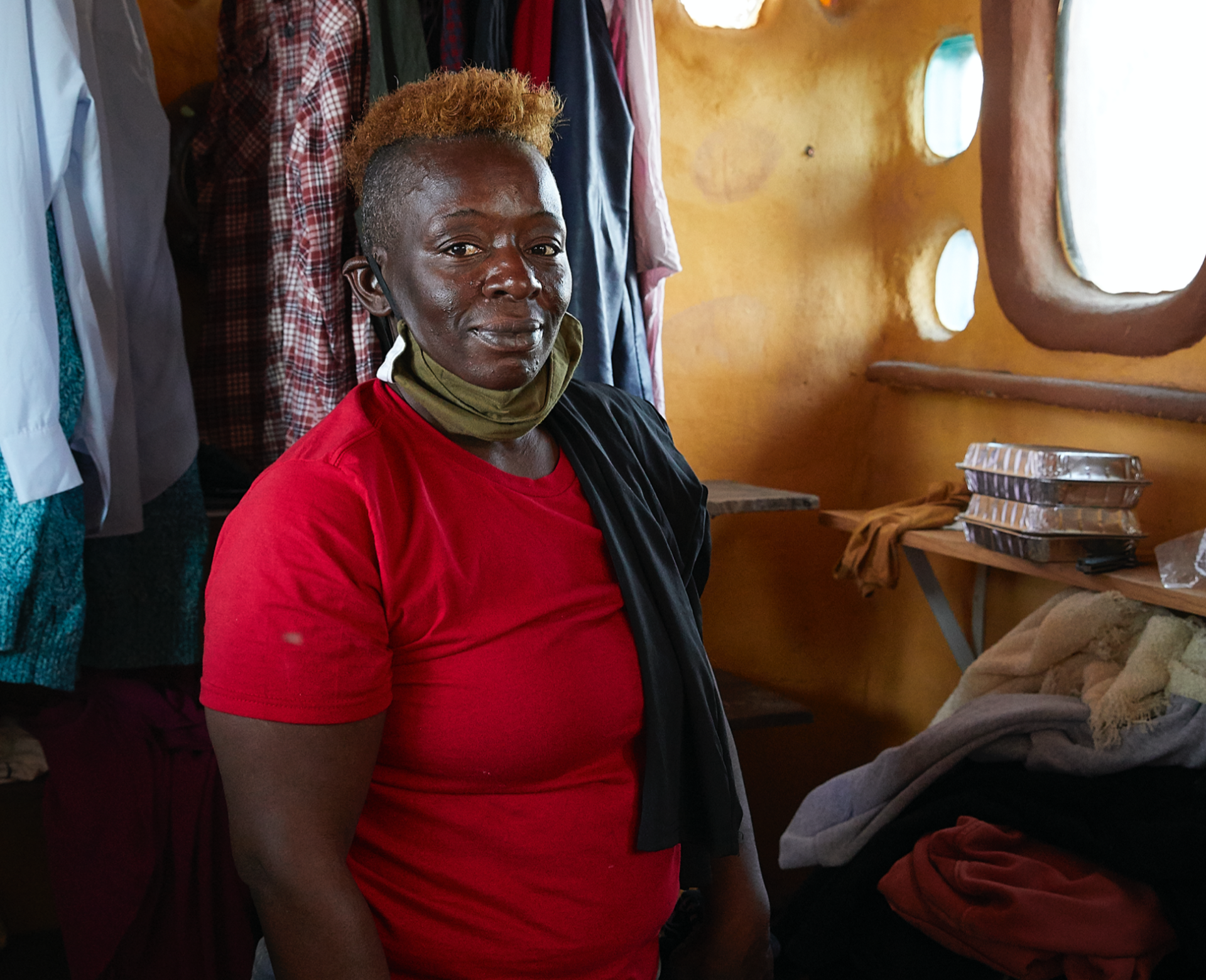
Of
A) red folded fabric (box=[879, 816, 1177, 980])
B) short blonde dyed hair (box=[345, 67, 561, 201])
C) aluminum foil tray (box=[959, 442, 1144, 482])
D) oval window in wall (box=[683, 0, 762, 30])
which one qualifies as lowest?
red folded fabric (box=[879, 816, 1177, 980])

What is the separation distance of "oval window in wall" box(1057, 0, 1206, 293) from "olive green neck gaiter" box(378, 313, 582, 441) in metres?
1.55

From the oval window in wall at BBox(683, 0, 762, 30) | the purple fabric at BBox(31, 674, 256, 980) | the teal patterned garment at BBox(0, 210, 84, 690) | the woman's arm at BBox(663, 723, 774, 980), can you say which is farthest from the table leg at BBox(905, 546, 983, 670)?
the teal patterned garment at BBox(0, 210, 84, 690)

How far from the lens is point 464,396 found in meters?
1.09

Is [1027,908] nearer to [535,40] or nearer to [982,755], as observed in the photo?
[982,755]

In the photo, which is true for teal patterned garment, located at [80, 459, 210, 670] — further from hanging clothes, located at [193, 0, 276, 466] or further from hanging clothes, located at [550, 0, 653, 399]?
hanging clothes, located at [550, 0, 653, 399]

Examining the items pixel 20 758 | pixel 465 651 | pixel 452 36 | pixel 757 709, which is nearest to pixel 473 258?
pixel 465 651

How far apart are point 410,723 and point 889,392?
6.80 ft

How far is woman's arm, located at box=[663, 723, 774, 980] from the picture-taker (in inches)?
47.9

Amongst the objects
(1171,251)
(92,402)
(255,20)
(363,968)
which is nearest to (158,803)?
(92,402)

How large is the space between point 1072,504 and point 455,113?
125cm

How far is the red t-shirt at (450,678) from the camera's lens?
0.90 m

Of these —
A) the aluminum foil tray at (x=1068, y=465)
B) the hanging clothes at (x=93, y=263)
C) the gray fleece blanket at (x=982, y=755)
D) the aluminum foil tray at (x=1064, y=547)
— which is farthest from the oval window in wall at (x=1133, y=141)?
the hanging clothes at (x=93, y=263)

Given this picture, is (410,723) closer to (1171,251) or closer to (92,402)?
(92,402)

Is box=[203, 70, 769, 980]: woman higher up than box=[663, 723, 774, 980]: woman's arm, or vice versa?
box=[203, 70, 769, 980]: woman
